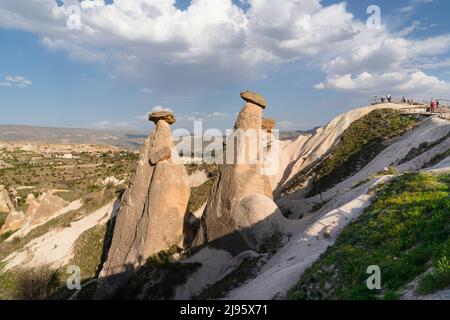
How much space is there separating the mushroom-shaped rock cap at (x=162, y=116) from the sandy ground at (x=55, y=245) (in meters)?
9.39

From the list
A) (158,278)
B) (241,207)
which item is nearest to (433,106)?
(241,207)

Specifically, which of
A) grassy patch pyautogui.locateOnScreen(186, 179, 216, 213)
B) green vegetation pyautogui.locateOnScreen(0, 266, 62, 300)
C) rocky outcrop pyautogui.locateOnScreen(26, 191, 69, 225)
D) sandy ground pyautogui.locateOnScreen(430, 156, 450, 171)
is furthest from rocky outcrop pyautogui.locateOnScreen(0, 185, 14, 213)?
sandy ground pyautogui.locateOnScreen(430, 156, 450, 171)

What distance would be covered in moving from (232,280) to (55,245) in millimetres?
16976

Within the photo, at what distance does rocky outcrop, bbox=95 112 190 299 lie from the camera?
707 inches

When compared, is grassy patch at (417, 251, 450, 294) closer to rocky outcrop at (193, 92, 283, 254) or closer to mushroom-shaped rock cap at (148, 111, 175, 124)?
rocky outcrop at (193, 92, 283, 254)

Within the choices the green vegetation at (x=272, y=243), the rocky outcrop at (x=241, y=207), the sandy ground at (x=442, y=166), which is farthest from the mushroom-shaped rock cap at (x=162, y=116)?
the sandy ground at (x=442, y=166)

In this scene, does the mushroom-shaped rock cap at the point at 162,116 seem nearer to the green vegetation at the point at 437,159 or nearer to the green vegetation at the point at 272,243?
the green vegetation at the point at 272,243

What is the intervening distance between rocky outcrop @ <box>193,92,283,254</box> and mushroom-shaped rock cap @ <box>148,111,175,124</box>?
373 cm

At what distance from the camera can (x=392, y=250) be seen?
8273 mm

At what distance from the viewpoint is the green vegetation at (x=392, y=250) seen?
270 inches

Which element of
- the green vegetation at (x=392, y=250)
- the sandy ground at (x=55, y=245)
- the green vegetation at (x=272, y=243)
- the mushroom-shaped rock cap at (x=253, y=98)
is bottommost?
the sandy ground at (x=55, y=245)

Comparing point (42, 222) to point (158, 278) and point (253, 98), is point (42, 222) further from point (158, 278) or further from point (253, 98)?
point (253, 98)

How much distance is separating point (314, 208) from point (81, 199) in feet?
72.4
